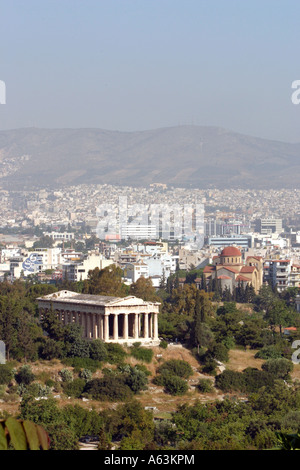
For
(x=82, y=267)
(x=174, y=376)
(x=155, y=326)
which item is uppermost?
(x=155, y=326)

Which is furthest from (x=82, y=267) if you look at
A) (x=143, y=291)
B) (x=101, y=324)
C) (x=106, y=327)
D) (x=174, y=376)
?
(x=174, y=376)

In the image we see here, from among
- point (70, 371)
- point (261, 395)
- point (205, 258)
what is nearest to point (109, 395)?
point (70, 371)

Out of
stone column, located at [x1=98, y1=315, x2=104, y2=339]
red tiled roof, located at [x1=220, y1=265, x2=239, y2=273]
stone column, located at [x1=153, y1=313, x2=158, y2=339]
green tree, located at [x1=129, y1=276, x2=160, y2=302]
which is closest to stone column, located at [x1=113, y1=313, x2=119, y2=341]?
stone column, located at [x1=98, y1=315, x2=104, y2=339]

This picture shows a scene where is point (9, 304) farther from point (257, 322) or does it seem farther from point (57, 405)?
point (257, 322)

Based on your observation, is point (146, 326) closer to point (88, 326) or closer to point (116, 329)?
point (116, 329)

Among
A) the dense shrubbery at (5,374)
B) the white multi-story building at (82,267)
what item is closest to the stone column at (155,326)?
the dense shrubbery at (5,374)

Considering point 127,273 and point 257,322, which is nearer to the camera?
point 257,322
